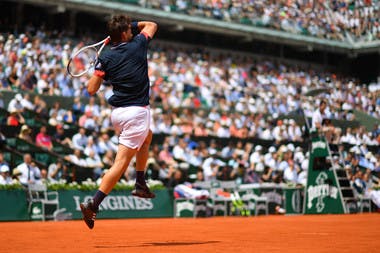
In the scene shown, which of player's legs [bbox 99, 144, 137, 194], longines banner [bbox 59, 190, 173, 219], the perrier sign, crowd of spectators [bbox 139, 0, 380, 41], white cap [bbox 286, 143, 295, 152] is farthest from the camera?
crowd of spectators [bbox 139, 0, 380, 41]

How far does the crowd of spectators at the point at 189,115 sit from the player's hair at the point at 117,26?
34.9 ft

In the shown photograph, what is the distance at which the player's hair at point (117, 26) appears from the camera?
8383 mm

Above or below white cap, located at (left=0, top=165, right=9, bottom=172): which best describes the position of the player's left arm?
above

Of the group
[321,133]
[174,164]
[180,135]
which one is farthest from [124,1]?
[321,133]

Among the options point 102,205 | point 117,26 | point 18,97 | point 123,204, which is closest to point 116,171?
point 117,26

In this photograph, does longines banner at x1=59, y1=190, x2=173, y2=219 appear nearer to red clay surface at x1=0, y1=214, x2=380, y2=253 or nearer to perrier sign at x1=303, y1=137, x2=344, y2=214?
perrier sign at x1=303, y1=137, x2=344, y2=214

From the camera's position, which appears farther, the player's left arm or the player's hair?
the player's hair

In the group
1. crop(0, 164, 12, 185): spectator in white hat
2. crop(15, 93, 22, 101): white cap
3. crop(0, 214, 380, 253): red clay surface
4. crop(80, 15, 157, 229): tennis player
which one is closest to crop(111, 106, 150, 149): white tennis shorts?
crop(80, 15, 157, 229): tennis player

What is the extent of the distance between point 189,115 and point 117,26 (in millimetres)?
17222

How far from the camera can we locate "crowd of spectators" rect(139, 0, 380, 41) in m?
34.3

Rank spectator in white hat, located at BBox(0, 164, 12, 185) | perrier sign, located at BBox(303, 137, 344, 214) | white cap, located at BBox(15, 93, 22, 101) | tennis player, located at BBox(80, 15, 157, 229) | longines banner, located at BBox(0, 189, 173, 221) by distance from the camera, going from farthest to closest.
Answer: white cap, located at BBox(15, 93, 22, 101) → perrier sign, located at BBox(303, 137, 344, 214) → spectator in white hat, located at BBox(0, 164, 12, 185) → longines banner, located at BBox(0, 189, 173, 221) → tennis player, located at BBox(80, 15, 157, 229)

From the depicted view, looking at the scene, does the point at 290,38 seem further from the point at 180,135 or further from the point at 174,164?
the point at 174,164

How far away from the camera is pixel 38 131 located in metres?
20.7

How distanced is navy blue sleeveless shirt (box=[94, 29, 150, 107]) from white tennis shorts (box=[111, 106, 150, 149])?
7cm
